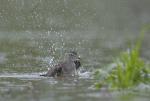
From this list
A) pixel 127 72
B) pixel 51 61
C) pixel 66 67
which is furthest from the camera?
pixel 51 61

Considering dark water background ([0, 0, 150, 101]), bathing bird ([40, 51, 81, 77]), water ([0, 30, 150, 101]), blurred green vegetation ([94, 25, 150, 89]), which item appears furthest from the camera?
bathing bird ([40, 51, 81, 77])

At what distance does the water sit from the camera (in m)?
11.1

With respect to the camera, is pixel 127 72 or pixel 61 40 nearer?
pixel 127 72

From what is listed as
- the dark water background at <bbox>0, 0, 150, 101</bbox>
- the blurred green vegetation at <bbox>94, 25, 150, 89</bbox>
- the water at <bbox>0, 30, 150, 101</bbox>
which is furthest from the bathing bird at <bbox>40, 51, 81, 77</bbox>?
the blurred green vegetation at <bbox>94, 25, 150, 89</bbox>

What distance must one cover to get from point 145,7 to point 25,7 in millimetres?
6207

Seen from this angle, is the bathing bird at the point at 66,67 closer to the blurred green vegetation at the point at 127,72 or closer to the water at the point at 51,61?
→ the water at the point at 51,61

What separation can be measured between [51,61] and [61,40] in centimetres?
544

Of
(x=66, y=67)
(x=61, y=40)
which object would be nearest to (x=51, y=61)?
(x=66, y=67)

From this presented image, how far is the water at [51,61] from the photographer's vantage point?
437 inches

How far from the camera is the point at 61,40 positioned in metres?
22.3

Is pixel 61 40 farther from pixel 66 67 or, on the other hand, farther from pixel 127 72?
pixel 127 72

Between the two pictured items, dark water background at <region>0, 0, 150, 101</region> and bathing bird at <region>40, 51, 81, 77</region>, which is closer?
dark water background at <region>0, 0, 150, 101</region>

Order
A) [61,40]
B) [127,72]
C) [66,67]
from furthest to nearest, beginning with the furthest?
1. [61,40]
2. [66,67]
3. [127,72]

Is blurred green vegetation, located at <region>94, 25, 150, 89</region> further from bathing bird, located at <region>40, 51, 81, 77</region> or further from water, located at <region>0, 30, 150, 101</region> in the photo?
bathing bird, located at <region>40, 51, 81, 77</region>
